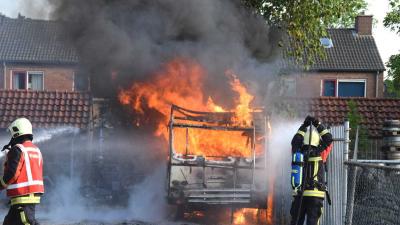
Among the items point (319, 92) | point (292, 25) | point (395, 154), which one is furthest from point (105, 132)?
point (319, 92)

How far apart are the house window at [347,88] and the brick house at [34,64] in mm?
14066

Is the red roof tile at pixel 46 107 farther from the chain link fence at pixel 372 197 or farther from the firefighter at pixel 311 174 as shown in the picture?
the firefighter at pixel 311 174

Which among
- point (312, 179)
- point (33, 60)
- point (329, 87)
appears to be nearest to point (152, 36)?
point (312, 179)

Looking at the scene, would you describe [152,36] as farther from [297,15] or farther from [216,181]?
[297,15]

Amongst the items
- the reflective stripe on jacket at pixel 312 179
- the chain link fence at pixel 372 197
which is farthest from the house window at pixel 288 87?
the reflective stripe on jacket at pixel 312 179

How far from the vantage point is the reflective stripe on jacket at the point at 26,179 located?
6699mm

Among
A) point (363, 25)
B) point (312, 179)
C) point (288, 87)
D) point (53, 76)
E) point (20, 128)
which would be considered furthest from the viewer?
point (363, 25)

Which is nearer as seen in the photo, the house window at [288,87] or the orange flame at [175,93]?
the orange flame at [175,93]

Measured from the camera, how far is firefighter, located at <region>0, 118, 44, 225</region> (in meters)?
6.61

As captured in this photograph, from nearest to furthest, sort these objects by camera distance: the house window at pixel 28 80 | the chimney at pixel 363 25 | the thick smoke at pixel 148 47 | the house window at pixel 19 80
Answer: the thick smoke at pixel 148 47 < the house window at pixel 28 80 < the house window at pixel 19 80 < the chimney at pixel 363 25

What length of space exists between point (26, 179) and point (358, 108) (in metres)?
12.6

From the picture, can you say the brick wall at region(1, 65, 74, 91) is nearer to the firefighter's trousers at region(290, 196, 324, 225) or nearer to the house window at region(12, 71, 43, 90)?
the house window at region(12, 71, 43, 90)

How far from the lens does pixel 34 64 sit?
30234 millimetres

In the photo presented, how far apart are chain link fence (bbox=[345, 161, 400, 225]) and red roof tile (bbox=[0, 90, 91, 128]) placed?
801cm
